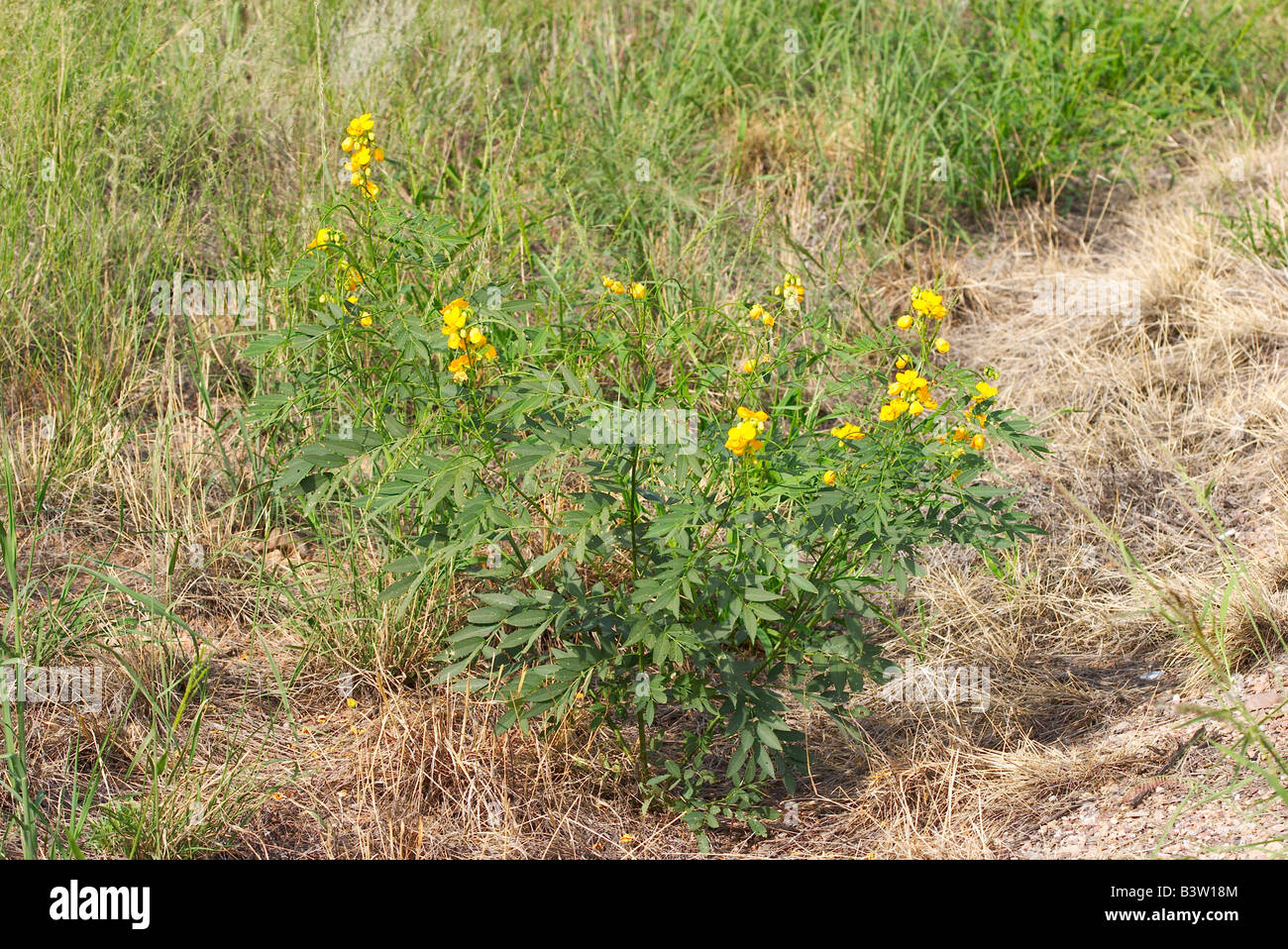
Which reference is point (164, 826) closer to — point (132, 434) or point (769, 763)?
point (769, 763)

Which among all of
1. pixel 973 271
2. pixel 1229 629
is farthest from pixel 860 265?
pixel 1229 629

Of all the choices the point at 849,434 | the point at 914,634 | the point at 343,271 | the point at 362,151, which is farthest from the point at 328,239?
the point at 914,634

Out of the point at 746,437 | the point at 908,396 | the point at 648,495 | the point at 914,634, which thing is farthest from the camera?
the point at 914,634

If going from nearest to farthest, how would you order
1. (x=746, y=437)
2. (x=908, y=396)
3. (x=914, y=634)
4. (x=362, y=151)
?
1. (x=746, y=437)
2. (x=908, y=396)
3. (x=362, y=151)
4. (x=914, y=634)

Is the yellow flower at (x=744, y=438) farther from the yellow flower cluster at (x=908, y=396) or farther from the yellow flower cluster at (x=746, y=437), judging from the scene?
the yellow flower cluster at (x=908, y=396)

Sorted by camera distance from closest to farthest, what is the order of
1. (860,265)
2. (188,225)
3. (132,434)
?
(132,434), (188,225), (860,265)

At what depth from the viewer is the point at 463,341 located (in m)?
2.10

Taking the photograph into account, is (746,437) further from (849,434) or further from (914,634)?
(914,634)

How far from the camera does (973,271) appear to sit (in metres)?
4.33

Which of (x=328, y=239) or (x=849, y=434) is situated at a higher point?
(x=328, y=239)

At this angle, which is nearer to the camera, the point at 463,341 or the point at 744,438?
the point at 744,438

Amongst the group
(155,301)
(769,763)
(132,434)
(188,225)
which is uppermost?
(188,225)
